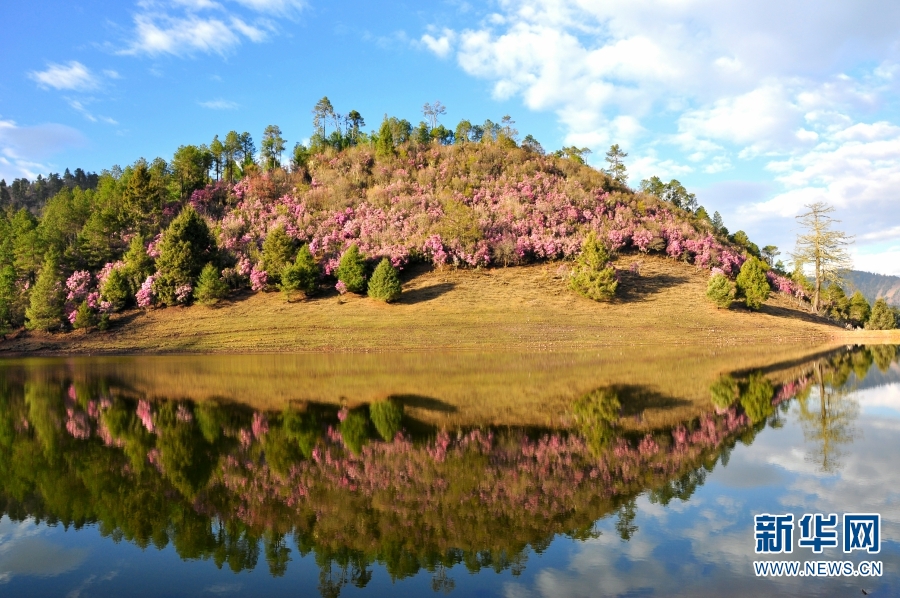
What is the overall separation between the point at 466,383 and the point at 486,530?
18.3 metres

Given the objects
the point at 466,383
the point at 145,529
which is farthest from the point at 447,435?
the point at 466,383

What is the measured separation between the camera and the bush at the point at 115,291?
67375 mm

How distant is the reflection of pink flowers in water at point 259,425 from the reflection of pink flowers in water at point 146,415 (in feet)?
10.7

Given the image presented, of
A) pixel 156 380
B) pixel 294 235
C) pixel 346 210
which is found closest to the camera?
pixel 156 380

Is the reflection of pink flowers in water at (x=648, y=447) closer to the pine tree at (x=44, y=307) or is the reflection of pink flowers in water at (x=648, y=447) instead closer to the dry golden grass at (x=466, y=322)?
the dry golden grass at (x=466, y=322)

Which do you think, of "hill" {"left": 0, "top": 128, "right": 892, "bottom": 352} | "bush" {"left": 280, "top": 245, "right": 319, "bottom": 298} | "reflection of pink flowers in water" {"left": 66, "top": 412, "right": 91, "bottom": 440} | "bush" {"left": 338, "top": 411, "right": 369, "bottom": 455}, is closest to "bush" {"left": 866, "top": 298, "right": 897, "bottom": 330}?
"hill" {"left": 0, "top": 128, "right": 892, "bottom": 352}

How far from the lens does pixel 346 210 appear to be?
84.6m

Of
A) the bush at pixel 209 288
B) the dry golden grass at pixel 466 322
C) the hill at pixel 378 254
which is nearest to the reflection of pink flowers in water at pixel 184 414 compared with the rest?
the dry golden grass at pixel 466 322

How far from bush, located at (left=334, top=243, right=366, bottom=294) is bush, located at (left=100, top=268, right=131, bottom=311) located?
1052 inches

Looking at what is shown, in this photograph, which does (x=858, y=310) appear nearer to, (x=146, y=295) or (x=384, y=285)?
(x=384, y=285)

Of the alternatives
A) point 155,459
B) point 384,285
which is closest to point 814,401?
point 155,459

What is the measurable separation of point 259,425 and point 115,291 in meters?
60.1

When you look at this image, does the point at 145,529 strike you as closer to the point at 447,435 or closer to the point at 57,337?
the point at 447,435

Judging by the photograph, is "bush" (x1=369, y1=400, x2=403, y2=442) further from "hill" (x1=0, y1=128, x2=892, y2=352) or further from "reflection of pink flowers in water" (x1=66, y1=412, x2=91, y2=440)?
"hill" (x1=0, y1=128, x2=892, y2=352)
